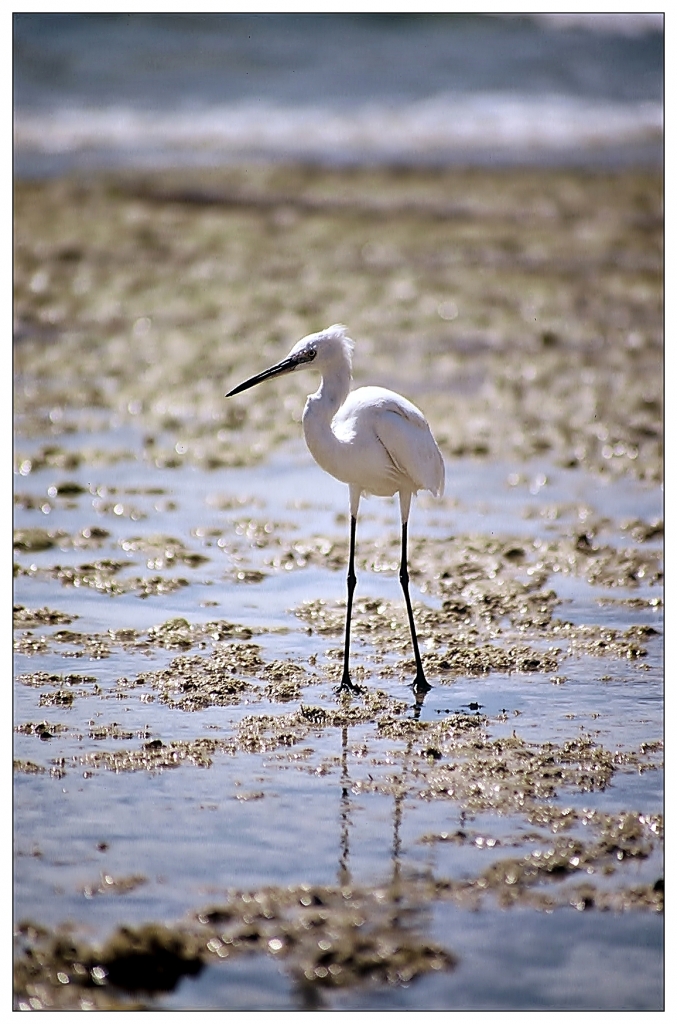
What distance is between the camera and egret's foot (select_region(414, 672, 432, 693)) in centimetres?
539

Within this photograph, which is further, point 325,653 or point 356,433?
point 325,653

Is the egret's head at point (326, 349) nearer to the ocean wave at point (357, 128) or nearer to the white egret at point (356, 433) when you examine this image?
the white egret at point (356, 433)

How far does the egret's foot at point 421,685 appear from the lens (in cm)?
539

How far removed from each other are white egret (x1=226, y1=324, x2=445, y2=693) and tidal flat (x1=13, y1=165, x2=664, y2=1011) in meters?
0.68

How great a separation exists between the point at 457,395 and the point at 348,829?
6396mm

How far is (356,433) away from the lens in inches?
217

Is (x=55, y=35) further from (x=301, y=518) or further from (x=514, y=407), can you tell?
(x=301, y=518)

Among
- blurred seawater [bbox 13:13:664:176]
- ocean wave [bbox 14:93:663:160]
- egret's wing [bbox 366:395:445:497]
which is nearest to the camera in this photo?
egret's wing [bbox 366:395:445:497]

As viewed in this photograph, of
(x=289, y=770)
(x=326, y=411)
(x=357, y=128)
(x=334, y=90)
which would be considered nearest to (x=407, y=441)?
(x=326, y=411)

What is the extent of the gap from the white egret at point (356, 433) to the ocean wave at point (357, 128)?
13.9 m

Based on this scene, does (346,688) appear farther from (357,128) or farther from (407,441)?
(357,128)

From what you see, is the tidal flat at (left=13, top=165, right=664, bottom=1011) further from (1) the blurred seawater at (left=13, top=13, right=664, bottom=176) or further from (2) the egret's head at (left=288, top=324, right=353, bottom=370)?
(1) the blurred seawater at (left=13, top=13, right=664, bottom=176)

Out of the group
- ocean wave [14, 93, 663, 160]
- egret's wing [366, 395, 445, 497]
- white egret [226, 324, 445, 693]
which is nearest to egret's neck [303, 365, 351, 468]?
white egret [226, 324, 445, 693]

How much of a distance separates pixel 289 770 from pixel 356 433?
1620 millimetres
